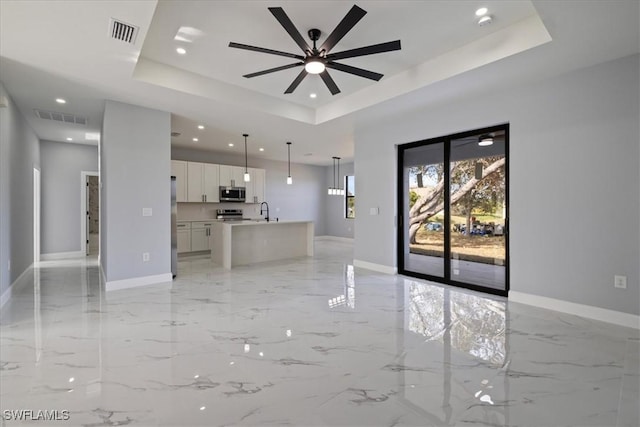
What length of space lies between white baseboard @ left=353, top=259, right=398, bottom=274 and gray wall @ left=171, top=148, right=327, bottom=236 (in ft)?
13.4

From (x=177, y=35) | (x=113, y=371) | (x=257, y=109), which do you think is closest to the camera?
(x=113, y=371)

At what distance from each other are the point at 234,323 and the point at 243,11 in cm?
303

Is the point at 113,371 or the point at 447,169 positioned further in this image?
the point at 447,169

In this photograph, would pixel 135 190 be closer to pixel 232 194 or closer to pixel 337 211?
pixel 232 194

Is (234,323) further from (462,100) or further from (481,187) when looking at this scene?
(462,100)

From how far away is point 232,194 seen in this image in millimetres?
8398

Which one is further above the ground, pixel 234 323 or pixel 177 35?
pixel 177 35

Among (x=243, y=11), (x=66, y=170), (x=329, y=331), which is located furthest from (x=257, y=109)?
(x=66, y=170)

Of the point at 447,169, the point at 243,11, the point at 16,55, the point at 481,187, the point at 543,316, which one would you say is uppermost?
the point at 243,11

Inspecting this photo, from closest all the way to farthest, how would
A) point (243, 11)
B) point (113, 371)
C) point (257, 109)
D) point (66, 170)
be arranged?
1. point (113, 371)
2. point (243, 11)
3. point (257, 109)
4. point (66, 170)

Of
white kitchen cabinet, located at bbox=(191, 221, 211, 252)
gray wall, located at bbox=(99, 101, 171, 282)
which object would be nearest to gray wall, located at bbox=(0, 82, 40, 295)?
gray wall, located at bbox=(99, 101, 171, 282)

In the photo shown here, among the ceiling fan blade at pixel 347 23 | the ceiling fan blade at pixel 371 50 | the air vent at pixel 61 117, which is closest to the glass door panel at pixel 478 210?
the ceiling fan blade at pixel 371 50

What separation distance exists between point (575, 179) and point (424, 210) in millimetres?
2144

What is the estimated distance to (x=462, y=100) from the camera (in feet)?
14.7
